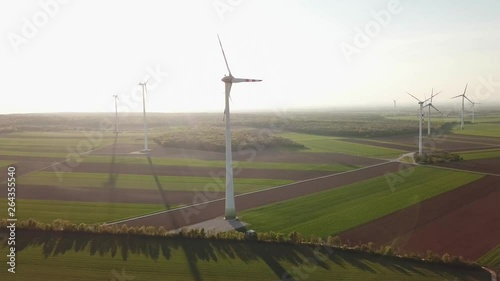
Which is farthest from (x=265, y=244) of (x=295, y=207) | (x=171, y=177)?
(x=171, y=177)

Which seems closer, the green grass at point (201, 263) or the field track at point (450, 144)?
the green grass at point (201, 263)

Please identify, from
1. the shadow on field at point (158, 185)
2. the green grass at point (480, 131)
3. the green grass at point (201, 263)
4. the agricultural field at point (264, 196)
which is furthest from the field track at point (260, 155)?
the green grass at point (480, 131)

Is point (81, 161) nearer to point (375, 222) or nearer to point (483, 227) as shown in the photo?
point (375, 222)

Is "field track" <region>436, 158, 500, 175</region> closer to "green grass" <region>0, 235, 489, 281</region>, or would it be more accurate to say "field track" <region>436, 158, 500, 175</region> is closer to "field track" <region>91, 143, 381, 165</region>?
"field track" <region>91, 143, 381, 165</region>

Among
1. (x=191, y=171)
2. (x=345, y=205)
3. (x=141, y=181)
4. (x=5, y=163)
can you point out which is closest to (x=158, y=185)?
(x=141, y=181)

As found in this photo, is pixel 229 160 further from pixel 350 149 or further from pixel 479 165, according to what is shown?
pixel 350 149

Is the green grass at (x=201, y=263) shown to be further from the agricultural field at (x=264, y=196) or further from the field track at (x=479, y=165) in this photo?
the field track at (x=479, y=165)

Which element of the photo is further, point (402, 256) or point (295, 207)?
point (295, 207)
